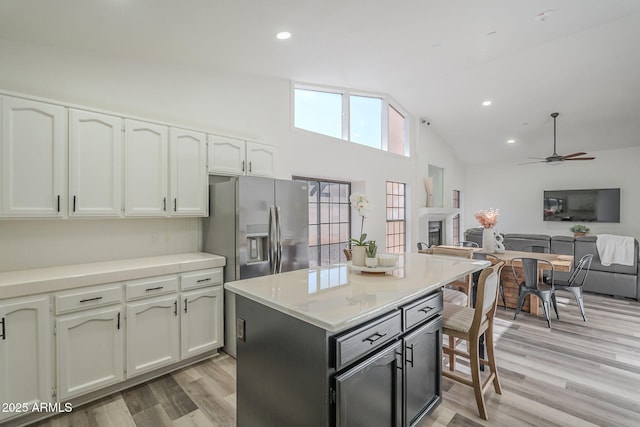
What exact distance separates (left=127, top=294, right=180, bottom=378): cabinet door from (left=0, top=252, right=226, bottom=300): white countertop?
10.0 inches

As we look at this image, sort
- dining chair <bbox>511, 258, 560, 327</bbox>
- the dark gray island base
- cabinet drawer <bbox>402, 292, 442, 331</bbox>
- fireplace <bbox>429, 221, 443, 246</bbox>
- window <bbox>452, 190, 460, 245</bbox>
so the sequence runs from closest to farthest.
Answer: the dark gray island base
cabinet drawer <bbox>402, 292, 442, 331</bbox>
dining chair <bbox>511, 258, 560, 327</bbox>
fireplace <bbox>429, 221, 443, 246</bbox>
window <bbox>452, 190, 460, 245</bbox>

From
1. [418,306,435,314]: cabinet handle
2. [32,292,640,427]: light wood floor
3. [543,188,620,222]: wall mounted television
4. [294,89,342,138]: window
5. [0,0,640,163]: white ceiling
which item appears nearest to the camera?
[418,306,435,314]: cabinet handle

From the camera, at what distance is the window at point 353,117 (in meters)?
4.68

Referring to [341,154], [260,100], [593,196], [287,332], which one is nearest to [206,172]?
[260,100]

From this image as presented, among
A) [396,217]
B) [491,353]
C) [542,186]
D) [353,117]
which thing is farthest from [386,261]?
[542,186]

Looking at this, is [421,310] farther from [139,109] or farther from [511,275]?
[511,275]

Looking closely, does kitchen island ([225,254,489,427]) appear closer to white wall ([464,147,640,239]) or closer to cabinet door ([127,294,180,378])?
cabinet door ([127,294,180,378])

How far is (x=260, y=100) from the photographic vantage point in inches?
158

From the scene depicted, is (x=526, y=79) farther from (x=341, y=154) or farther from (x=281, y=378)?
(x=281, y=378)

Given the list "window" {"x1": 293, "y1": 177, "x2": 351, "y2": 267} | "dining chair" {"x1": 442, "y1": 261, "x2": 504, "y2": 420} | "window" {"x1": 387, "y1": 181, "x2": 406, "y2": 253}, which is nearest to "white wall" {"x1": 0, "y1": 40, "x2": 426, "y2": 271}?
"window" {"x1": 293, "y1": 177, "x2": 351, "y2": 267}

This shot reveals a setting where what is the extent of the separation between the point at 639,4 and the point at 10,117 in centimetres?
587

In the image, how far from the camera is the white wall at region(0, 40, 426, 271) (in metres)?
2.46

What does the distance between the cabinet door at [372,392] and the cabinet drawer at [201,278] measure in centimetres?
189

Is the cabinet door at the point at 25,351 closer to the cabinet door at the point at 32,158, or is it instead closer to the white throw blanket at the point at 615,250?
the cabinet door at the point at 32,158
